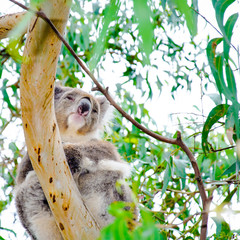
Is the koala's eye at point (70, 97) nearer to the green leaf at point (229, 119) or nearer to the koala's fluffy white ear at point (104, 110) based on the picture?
the koala's fluffy white ear at point (104, 110)

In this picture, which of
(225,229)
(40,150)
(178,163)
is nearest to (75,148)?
(40,150)

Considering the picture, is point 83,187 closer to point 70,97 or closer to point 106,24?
point 70,97

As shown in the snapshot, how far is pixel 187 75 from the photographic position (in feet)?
11.1

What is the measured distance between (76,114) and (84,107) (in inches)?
2.7

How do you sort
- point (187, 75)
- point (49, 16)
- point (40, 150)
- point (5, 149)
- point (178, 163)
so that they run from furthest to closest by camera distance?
point (187, 75)
point (5, 149)
point (178, 163)
point (40, 150)
point (49, 16)

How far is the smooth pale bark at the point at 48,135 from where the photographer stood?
1301 mm

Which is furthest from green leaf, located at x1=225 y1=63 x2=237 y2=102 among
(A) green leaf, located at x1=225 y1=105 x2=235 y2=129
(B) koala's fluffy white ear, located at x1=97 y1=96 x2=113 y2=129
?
(B) koala's fluffy white ear, located at x1=97 y1=96 x2=113 y2=129

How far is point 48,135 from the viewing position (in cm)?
138

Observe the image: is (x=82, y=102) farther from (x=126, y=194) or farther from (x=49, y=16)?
(x=49, y=16)

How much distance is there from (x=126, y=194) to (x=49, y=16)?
1.12 metres

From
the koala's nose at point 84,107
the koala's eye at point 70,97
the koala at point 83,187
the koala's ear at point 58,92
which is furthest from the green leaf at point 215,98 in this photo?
the koala's ear at point 58,92

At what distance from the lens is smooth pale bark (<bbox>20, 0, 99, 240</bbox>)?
1.30 m

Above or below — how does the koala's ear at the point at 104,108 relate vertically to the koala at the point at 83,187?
above

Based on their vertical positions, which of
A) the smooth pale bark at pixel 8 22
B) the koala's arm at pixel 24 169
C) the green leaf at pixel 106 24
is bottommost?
the koala's arm at pixel 24 169
